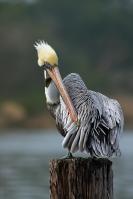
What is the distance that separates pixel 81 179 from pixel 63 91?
1098mm

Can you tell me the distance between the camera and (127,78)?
47.2 metres

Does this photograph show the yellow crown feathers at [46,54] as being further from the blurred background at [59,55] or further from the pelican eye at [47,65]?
the blurred background at [59,55]

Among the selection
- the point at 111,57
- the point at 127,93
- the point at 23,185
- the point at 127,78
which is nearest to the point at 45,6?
the point at 111,57

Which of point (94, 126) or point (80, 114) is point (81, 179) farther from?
point (80, 114)

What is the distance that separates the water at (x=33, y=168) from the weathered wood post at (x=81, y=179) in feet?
23.3

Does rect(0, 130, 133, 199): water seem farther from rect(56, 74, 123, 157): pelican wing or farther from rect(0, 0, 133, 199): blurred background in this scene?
rect(56, 74, 123, 157): pelican wing

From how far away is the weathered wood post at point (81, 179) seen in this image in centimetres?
618

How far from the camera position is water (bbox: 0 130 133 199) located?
14758 mm

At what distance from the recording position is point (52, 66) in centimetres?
751

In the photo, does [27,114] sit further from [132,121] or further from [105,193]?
[105,193]

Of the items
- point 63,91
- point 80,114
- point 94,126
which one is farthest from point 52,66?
point 94,126

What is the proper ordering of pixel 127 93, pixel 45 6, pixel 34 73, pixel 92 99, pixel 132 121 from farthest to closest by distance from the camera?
pixel 45 6 → pixel 34 73 → pixel 127 93 → pixel 132 121 → pixel 92 99

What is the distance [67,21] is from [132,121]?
17668mm

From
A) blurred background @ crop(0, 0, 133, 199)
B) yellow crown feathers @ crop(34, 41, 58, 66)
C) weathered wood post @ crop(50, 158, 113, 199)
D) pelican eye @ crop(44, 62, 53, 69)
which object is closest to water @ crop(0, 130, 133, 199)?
blurred background @ crop(0, 0, 133, 199)
